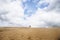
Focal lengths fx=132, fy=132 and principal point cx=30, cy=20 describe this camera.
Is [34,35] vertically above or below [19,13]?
below

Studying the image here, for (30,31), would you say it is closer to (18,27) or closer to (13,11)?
(18,27)

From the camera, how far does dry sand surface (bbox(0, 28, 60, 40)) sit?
1.21 m

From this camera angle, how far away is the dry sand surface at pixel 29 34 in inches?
47.5

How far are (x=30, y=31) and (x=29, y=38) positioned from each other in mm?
66

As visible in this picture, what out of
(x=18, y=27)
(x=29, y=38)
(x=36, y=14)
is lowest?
(x=29, y=38)

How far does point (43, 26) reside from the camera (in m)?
1.26

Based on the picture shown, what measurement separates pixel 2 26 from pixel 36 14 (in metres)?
0.34

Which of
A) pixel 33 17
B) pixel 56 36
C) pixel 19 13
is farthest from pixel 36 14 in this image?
pixel 56 36

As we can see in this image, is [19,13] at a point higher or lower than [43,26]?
higher

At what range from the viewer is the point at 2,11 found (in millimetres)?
1247

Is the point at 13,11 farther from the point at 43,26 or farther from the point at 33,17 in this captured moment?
the point at 43,26

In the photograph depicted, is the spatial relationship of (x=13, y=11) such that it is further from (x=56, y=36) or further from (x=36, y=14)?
(x=56, y=36)

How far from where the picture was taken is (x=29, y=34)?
1.22m

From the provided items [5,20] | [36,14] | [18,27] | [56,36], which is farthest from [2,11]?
[56,36]
